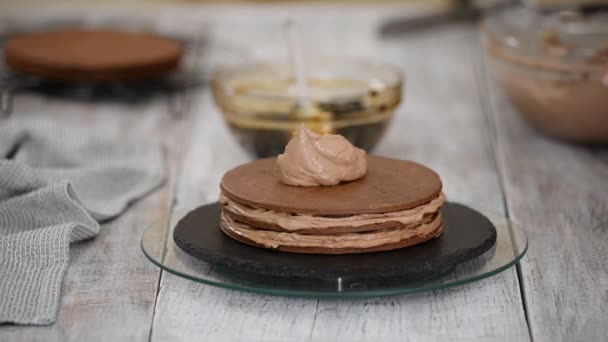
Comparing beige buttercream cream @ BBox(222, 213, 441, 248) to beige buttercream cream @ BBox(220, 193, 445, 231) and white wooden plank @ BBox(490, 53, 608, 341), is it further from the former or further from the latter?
white wooden plank @ BBox(490, 53, 608, 341)

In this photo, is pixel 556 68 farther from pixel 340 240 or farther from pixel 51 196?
pixel 51 196

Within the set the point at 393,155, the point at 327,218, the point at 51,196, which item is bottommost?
the point at 393,155

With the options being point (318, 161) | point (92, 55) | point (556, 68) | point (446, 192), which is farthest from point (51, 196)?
point (556, 68)

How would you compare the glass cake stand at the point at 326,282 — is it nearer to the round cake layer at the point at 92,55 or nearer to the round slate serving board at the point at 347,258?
the round slate serving board at the point at 347,258

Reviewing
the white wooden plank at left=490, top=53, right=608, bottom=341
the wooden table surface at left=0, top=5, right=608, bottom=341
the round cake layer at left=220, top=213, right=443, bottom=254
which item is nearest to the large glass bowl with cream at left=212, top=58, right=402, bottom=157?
the wooden table surface at left=0, top=5, right=608, bottom=341

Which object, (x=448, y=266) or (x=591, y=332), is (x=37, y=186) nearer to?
(x=448, y=266)
